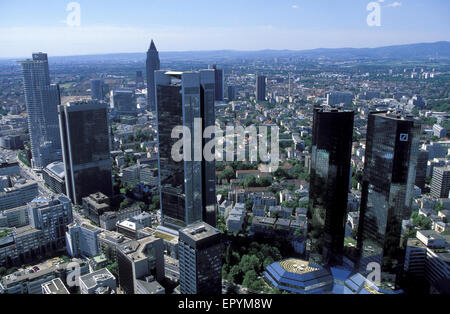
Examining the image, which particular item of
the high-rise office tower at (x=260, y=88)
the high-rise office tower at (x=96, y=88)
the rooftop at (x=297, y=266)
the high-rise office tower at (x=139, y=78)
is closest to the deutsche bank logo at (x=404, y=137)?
the rooftop at (x=297, y=266)

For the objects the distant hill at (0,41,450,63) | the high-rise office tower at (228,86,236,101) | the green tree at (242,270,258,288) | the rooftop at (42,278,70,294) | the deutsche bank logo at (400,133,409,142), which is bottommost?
the green tree at (242,270,258,288)

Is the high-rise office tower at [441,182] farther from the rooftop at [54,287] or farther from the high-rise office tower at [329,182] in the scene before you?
the rooftop at [54,287]

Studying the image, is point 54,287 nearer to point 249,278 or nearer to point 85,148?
point 249,278

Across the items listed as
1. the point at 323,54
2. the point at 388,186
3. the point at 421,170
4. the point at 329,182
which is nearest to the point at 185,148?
the point at 329,182

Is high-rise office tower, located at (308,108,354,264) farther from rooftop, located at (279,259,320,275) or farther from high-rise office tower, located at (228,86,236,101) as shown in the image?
high-rise office tower, located at (228,86,236,101)

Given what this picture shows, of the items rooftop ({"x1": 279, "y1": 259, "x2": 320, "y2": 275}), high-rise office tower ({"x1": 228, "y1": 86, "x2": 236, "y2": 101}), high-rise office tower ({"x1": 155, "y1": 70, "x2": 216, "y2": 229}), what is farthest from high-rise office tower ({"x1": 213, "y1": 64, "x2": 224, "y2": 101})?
rooftop ({"x1": 279, "y1": 259, "x2": 320, "y2": 275})
